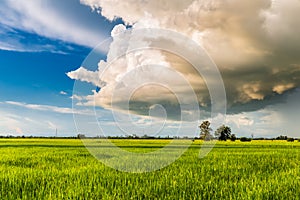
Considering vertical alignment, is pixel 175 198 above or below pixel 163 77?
below

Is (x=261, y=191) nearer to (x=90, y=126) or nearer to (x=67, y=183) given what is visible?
(x=67, y=183)

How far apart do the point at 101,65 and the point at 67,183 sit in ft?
22.2

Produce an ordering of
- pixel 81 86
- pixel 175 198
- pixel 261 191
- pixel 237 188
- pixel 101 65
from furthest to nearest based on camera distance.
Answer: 1. pixel 101 65
2. pixel 81 86
3. pixel 237 188
4. pixel 261 191
5. pixel 175 198

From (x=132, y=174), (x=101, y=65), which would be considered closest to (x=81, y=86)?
(x=101, y=65)

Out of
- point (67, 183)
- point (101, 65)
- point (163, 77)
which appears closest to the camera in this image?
point (67, 183)

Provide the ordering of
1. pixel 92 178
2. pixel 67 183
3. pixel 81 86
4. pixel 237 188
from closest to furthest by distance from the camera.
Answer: pixel 237 188 → pixel 67 183 → pixel 92 178 → pixel 81 86

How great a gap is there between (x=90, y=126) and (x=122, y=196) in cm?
671

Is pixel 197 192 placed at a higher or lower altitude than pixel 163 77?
lower

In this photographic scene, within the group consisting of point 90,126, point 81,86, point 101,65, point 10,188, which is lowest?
point 10,188

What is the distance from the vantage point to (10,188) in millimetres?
6078

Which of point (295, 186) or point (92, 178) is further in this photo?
point (92, 178)

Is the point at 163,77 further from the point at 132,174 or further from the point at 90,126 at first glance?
the point at 132,174

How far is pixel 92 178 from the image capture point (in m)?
6.85

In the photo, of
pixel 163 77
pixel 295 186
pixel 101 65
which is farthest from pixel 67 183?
pixel 163 77
